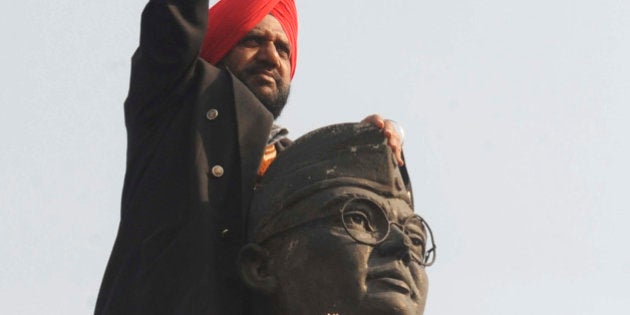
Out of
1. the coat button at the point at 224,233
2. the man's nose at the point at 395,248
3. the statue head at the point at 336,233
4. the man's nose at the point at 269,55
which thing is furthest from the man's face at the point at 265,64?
the man's nose at the point at 395,248

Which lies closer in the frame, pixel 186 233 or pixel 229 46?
pixel 186 233

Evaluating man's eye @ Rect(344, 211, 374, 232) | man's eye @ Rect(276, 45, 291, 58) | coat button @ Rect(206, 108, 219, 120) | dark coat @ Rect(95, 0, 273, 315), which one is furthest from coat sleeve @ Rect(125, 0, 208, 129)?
man's eye @ Rect(344, 211, 374, 232)

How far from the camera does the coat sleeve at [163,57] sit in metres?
15.2

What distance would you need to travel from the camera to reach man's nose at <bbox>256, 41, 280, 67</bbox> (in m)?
16.5

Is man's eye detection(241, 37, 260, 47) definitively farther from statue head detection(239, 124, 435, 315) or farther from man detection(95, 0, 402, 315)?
statue head detection(239, 124, 435, 315)

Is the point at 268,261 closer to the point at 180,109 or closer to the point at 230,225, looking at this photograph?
the point at 230,225

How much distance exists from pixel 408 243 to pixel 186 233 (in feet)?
4.95

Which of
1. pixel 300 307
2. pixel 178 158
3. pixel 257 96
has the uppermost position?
pixel 257 96

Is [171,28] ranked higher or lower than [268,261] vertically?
higher

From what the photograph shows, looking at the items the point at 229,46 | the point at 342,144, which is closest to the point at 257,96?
the point at 229,46

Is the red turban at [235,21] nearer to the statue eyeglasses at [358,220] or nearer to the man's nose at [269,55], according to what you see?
the man's nose at [269,55]

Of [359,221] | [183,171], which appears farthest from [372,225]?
[183,171]

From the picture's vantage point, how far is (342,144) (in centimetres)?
1509

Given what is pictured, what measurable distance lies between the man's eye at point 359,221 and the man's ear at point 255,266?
0.61 meters
